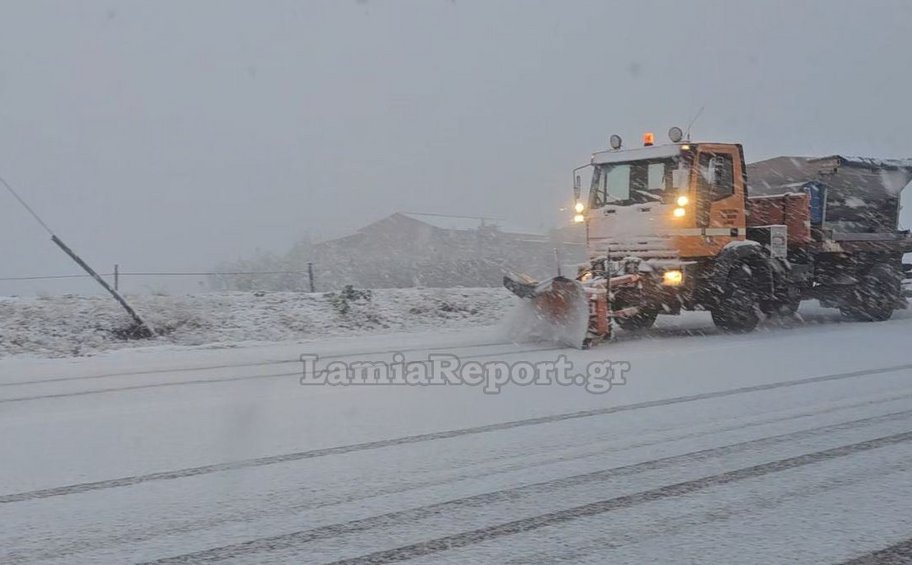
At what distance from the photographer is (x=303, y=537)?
3.76 metres

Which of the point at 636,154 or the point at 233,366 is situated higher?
the point at 636,154

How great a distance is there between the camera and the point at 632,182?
12.1 meters

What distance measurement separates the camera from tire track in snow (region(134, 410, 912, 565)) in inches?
142

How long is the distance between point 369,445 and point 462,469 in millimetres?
867

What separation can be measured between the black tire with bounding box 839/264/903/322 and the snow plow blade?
257 inches

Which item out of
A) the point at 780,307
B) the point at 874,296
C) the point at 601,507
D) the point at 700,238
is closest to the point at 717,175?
the point at 700,238

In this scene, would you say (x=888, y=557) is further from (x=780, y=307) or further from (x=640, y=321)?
(x=780, y=307)

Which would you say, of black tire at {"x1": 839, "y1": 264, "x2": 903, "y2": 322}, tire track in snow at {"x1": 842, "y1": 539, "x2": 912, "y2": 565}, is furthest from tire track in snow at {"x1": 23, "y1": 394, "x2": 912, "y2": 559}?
black tire at {"x1": 839, "y1": 264, "x2": 903, "y2": 322}

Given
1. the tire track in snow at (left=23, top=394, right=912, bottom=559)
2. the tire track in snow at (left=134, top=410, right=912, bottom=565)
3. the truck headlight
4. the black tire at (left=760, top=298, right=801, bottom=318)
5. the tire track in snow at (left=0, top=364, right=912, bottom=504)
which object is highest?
the truck headlight

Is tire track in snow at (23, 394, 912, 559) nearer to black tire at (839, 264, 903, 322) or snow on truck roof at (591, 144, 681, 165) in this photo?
snow on truck roof at (591, 144, 681, 165)

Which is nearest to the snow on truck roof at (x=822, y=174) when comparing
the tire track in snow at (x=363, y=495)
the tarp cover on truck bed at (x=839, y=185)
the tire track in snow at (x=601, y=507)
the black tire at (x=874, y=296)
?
the tarp cover on truck bed at (x=839, y=185)

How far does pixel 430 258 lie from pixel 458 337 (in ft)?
63.7

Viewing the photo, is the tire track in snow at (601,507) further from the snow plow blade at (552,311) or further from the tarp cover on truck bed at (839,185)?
the tarp cover on truck bed at (839,185)

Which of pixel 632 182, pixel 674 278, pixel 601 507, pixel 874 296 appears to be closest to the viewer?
pixel 601 507
